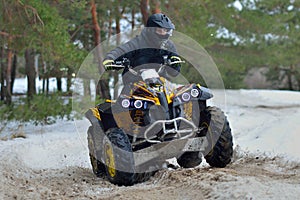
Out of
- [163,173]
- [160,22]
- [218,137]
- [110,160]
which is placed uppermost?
[160,22]

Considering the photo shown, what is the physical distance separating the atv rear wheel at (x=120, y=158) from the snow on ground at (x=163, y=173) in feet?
0.48

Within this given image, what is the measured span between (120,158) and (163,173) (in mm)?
829

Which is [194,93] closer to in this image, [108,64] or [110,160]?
[108,64]

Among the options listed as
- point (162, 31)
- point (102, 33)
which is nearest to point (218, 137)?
point (162, 31)

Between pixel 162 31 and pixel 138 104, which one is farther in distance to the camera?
pixel 162 31

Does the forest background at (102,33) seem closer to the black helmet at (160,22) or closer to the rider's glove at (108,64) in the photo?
the black helmet at (160,22)

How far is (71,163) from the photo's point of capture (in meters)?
8.77

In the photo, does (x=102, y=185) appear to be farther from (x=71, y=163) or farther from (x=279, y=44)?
(x=279, y=44)

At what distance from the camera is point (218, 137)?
6.38 metres

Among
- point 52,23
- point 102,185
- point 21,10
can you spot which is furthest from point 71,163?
point 21,10

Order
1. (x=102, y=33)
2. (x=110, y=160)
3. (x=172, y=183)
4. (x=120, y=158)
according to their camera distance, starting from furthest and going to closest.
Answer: (x=102, y=33), (x=110, y=160), (x=120, y=158), (x=172, y=183)

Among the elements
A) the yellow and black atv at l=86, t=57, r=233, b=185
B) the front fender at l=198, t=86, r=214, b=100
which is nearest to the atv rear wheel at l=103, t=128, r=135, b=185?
the yellow and black atv at l=86, t=57, r=233, b=185

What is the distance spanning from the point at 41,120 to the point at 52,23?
3918mm

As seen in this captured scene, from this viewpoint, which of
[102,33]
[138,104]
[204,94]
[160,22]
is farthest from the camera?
[102,33]
